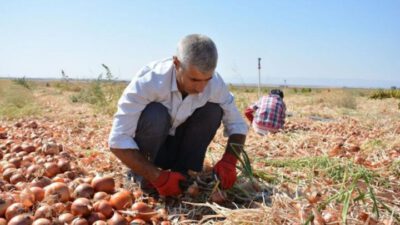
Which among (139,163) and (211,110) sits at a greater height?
(211,110)

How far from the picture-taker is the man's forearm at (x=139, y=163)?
204 cm

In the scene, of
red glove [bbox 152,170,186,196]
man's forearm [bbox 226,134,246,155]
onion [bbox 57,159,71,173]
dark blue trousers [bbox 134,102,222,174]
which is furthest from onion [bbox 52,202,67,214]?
man's forearm [bbox 226,134,246,155]

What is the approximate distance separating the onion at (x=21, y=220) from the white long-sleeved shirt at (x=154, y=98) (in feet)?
1.71

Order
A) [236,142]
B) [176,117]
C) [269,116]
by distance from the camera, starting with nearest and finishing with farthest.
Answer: [176,117] < [236,142] < [269,116]

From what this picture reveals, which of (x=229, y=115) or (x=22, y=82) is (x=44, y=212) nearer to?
(x=229, y=115)

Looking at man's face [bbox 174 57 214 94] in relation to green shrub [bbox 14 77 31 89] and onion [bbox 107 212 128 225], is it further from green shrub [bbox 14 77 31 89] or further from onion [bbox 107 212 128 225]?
green shrub [bbox 14 77 31 89]

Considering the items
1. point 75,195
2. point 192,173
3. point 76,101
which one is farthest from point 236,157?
point 76,101

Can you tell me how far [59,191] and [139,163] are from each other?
0.37 metres

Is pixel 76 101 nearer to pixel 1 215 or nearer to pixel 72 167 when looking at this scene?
pixel 72 167

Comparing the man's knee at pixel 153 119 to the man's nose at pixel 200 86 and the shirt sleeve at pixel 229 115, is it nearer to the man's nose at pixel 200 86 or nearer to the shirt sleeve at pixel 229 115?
the man's nose at pixel 200 86

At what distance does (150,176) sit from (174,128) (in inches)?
15.4

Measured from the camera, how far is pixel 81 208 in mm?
1787

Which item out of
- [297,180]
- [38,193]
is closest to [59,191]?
[38,193]

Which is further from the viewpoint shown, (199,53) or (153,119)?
(153,119)
